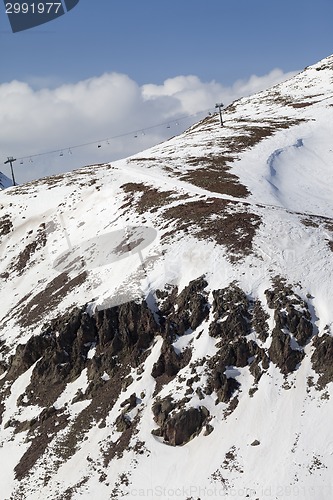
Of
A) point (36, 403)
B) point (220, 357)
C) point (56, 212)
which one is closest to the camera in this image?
point (220, 357)

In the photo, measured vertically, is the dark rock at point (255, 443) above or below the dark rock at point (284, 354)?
below

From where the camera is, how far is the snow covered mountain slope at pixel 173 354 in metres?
22.1

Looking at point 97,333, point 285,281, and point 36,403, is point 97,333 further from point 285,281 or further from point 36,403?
point 285,281

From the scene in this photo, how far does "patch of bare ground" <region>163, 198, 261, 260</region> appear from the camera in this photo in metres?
32.6

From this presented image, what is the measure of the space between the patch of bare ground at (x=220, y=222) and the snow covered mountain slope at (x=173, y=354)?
15 centimetres

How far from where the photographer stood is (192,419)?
23.7 metres

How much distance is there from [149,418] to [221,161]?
42.0 m

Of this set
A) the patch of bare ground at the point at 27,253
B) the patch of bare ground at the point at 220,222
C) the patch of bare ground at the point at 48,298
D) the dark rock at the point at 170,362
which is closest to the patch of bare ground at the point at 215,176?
the patch of bare ground at the point at 220,222

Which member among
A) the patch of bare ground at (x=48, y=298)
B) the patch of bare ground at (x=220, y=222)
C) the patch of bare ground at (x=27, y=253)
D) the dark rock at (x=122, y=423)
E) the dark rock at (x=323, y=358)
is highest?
the patch of bare ground at (x=220, y=222)

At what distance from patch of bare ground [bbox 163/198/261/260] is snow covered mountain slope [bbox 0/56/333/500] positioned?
0.50ft

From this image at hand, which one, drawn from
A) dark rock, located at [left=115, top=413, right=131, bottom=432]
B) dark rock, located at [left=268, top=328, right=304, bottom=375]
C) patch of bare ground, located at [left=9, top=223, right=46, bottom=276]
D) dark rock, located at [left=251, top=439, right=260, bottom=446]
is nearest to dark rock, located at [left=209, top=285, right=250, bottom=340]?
dark rock, located at [left=268, top=328, right=304, bottom=375]

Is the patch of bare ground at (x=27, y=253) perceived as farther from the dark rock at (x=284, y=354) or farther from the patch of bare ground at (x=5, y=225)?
the dark rock at (x=284, y=354)

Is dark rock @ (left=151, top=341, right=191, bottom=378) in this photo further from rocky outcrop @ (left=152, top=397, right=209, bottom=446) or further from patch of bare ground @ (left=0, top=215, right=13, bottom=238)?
patch of bare ground @ (left=0, top=215, right=13, bottom=238)

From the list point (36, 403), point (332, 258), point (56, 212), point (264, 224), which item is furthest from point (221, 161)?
point (36, 403)
